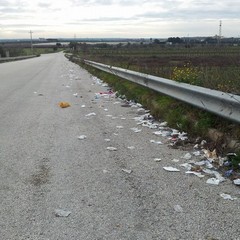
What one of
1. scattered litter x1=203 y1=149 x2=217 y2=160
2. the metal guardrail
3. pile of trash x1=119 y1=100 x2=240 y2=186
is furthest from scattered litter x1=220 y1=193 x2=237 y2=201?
the metal guardrail

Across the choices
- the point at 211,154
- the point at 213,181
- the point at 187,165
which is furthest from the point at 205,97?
the point at 213,181

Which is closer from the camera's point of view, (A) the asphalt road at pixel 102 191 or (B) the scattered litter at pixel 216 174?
(A) the asphalt road at pixel 102 191

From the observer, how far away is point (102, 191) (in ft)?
14.4

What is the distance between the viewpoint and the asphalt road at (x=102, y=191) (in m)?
3.49

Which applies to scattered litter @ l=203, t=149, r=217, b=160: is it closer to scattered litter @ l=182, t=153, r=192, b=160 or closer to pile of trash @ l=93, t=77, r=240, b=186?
pile of trash @ l=93, t=77, r=240, b=186

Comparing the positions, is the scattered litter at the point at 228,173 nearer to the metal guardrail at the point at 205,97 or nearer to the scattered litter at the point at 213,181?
the scattered litter at the point at 213,181

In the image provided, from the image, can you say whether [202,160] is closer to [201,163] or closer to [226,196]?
[201,163]

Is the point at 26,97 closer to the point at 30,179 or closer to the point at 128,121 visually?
the point at 128,121

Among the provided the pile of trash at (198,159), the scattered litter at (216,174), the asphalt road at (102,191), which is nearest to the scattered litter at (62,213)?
the asphalt road at (102,191)

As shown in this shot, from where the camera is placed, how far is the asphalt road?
349 cm

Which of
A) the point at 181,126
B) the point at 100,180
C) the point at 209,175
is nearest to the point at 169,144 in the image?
the point at 181,126

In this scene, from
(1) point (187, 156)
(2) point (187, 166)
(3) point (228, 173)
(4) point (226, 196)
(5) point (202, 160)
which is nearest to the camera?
(4) point (226, 196)

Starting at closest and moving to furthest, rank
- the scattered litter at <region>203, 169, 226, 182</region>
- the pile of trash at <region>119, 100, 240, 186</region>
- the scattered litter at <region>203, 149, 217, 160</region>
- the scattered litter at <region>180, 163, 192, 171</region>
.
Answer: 1. the scattered litter at <region>203, 169, 226, 182</region>
2. the pile of trash at <region>119, 100, 240, 186</region>
3. the scattered litter at <region>180, 163, 192, 171</region>
4. the scattered litter at <region>203, 149, 217, 160</region>

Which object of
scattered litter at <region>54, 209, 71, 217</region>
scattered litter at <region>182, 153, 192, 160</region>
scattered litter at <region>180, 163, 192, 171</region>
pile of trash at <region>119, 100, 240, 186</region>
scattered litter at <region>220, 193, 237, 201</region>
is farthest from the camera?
scattered litter at <region>182, 153, 192, 160</region>
